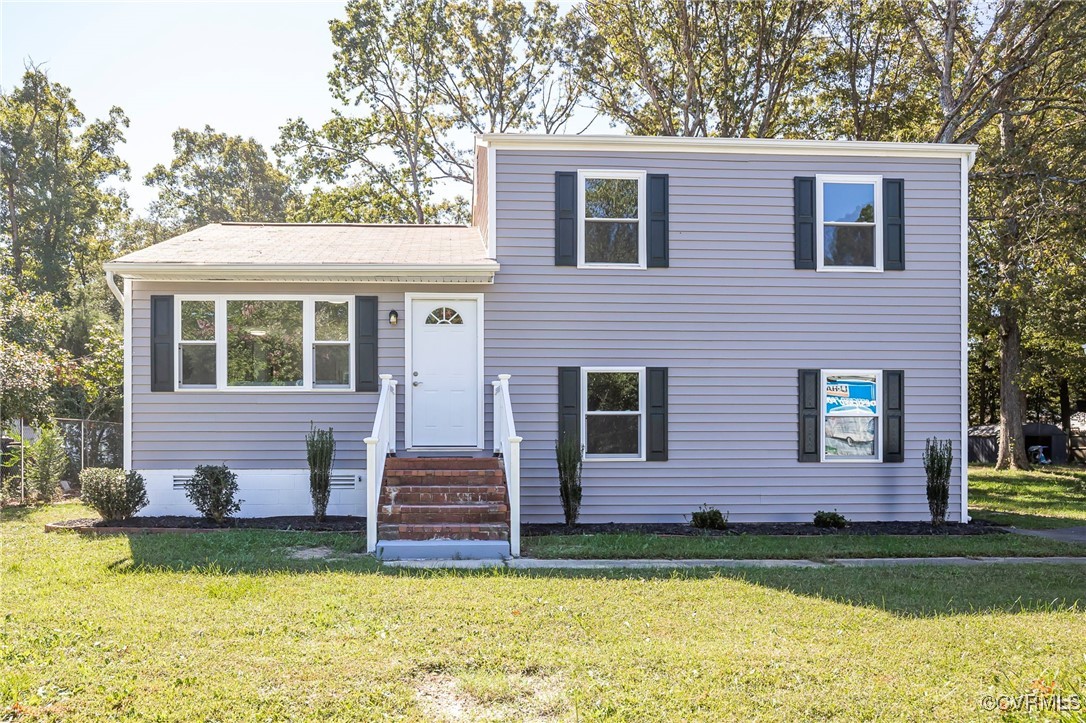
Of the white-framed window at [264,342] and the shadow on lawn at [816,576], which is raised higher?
the white-framed window at [264,342]

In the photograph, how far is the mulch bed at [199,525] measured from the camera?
9.13 meters

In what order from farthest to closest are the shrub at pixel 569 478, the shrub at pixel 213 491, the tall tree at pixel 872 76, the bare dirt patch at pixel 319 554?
the tall tree at pixel 872 76
the shrub at pixel 569 478
the shrub at pixel 213 491
the bare dirt patch at pixel 319 554

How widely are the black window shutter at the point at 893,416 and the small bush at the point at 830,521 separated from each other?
1.13 m

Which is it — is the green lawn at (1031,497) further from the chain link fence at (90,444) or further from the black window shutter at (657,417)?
the chain link fence at (90,444)

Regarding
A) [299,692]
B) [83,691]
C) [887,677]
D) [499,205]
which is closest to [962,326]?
[499,205]

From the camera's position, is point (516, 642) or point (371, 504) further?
point (371, 504)

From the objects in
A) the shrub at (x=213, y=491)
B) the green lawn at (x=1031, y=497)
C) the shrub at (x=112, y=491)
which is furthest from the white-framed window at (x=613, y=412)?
the shrub at (x=112, y=491)

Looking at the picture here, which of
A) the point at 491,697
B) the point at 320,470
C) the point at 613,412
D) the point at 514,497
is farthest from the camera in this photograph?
the point at 613,412

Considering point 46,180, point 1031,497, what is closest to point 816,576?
point 1031,497

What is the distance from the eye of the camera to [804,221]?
10.8 metres

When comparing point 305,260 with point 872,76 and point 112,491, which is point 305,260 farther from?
point 872,76

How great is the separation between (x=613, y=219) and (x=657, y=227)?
1.96 ft

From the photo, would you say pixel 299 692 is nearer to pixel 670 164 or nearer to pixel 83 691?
pixel 83 691

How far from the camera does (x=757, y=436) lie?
1072 cm
